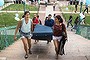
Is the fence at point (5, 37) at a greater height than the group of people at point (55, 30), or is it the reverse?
the group of people at point (55, 30)

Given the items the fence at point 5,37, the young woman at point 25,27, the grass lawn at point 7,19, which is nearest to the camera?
the young woman at point 25,27

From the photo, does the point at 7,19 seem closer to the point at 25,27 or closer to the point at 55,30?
the point at 25,27

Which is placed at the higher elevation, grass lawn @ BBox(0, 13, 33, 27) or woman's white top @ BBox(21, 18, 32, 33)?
woman's white top @ BBox(21, 18, 32, 33)

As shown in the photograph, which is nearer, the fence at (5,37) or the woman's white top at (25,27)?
the woman's white top at (25,27)

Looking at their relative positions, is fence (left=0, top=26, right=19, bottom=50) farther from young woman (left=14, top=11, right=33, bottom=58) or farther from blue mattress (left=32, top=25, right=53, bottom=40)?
young woman (left=14, top=11, right=33, bottom=58)

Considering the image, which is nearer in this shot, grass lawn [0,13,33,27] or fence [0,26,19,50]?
fence [0,26,19,50]

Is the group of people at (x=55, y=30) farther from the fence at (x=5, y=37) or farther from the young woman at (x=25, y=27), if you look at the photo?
the fence at (x=5, y=37)

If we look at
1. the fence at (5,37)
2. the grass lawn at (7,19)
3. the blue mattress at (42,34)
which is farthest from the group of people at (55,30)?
the grass lawn at (7,19)

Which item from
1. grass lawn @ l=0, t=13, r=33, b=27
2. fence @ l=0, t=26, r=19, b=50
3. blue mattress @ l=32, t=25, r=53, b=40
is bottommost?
grass lawn @ l=0, t=13, r=33, b=27

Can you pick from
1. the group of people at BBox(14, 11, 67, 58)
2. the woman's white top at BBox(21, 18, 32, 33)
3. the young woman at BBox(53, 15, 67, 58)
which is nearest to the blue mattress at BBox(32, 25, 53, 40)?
the group of people at BBox(14, 11, 67, 58)

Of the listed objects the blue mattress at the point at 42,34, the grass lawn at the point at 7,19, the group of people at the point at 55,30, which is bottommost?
the grass lawn at the point at 7,19

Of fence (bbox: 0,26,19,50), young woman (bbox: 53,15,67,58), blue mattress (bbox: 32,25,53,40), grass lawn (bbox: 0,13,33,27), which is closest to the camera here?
young woman (bbox: 53,15,67,58)

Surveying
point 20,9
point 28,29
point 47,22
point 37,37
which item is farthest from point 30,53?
point 20,9

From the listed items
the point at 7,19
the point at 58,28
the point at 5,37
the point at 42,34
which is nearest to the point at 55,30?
the point at 58,28
